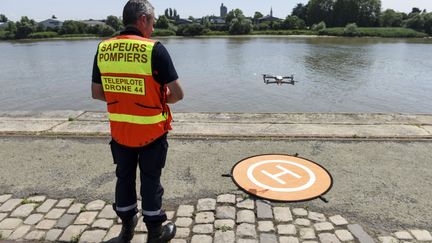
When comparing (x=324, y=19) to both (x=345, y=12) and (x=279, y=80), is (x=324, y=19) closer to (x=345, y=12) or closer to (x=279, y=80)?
(x=345, y=12)

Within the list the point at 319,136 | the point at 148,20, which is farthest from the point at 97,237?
the point at 319,136

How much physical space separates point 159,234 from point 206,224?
0.58 m

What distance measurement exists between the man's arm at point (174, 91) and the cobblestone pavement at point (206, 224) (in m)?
1.45

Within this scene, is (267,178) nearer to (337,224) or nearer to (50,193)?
(337,224)

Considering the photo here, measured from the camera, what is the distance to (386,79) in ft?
82.6

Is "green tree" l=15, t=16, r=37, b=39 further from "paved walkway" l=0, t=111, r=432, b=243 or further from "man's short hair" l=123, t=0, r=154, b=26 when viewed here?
"man's short hair" l=123, t=0, r=154, b=26

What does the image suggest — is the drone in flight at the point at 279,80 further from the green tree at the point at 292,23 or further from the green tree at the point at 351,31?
the green tree at the point at 292,23

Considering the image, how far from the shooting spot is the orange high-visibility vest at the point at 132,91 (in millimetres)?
3049

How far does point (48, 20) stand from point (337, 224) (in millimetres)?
171166

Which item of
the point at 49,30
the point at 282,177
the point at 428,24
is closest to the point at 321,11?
the point at 428,24

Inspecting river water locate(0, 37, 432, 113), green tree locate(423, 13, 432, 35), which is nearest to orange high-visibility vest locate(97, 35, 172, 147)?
river water locate(0, 37, 432, 113)

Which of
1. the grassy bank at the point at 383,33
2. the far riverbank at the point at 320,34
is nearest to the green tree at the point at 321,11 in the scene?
the far riverbank at the point at 320,34

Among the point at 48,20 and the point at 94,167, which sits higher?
the point at 48,20

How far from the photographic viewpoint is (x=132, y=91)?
10.3 feet
